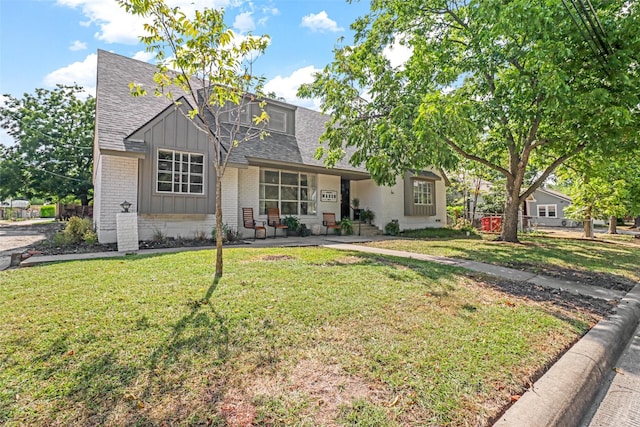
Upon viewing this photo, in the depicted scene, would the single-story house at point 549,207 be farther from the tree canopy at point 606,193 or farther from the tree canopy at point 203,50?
the tree canopy at point 203,50

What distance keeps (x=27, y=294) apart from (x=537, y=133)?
1490cm

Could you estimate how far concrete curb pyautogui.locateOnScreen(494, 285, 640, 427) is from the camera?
2007 millimetres

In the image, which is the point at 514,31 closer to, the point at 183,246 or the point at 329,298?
the point at 329,298

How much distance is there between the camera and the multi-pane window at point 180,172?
9.89 metres

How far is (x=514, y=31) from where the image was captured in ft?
23.8

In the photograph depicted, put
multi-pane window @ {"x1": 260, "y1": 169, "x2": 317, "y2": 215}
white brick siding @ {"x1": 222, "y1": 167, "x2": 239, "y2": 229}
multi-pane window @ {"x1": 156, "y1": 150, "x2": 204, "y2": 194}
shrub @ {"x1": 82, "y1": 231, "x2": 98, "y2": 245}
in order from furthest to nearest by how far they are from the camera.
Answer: multi-pane window @ {"x1": 260, "y1": 169, "x2": 317, "y2": 215}, white brick siding @ {"x1": 222, "y1": 167, "x2": 239, "y2": 229}, multi-pane window @ {"x1": 156, "y1": 150, "x2": 204, "y2": 194}, shrub @ {"x1": 82, "y1": 231, "x2": 98, "y2": 245}

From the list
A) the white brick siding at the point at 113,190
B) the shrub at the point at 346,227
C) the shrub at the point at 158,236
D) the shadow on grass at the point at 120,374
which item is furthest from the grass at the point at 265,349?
the shrub at the point at 346,227

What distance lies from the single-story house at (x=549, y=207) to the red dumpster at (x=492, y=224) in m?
20.9

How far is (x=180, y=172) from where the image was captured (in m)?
10.2

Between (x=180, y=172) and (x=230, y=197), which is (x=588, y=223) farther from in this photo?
(x=180, y=172)

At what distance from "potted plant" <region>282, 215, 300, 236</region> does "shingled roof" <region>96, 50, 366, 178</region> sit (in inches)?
95.1

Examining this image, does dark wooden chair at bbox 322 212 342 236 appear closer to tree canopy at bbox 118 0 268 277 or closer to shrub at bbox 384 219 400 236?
shrub at bbox 384 219 400 236

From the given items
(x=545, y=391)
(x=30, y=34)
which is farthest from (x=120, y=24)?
(x=545, y=391)

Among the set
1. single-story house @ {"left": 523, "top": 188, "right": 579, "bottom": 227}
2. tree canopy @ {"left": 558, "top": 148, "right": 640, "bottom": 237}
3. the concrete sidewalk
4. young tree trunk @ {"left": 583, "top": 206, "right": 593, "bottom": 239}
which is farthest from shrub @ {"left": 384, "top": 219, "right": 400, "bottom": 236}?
single-story house @ {"left": 523, "top": 188, "right": 579, "bottom": 227}
